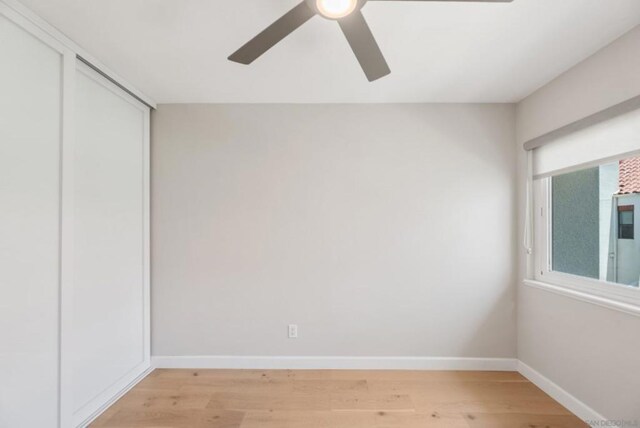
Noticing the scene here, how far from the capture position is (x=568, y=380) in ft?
6.51

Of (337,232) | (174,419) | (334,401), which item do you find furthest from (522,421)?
(174,419)

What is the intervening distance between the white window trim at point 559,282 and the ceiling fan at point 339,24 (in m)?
1.73

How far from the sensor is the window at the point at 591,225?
1729 millimetres

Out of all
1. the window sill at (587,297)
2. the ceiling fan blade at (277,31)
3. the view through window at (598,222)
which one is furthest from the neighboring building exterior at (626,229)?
the ceiling fan blade at (277,31)

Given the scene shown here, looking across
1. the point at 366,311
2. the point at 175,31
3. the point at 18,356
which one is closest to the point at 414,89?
the point at 175,31

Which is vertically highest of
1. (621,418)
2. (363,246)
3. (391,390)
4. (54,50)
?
(54,50)

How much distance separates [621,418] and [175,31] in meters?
3.28

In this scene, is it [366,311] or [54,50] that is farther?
[366,311]

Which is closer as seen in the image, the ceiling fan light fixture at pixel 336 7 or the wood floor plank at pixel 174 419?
the ceiling fan light fixture at pixel 336 7

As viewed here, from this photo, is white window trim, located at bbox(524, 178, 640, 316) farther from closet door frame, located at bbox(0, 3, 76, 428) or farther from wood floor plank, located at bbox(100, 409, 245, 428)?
closet door frame, located at bbox(0, 3, 76, 428)

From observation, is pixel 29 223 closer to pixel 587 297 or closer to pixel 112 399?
pixel 112 399

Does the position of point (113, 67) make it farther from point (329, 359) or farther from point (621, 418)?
point (621, 418)

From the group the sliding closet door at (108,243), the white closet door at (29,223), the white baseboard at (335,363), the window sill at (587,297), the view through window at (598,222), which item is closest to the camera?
the white closet door at (29,223)

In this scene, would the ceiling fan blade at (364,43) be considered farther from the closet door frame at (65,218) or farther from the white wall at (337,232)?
the closet door frame at (65,218)
